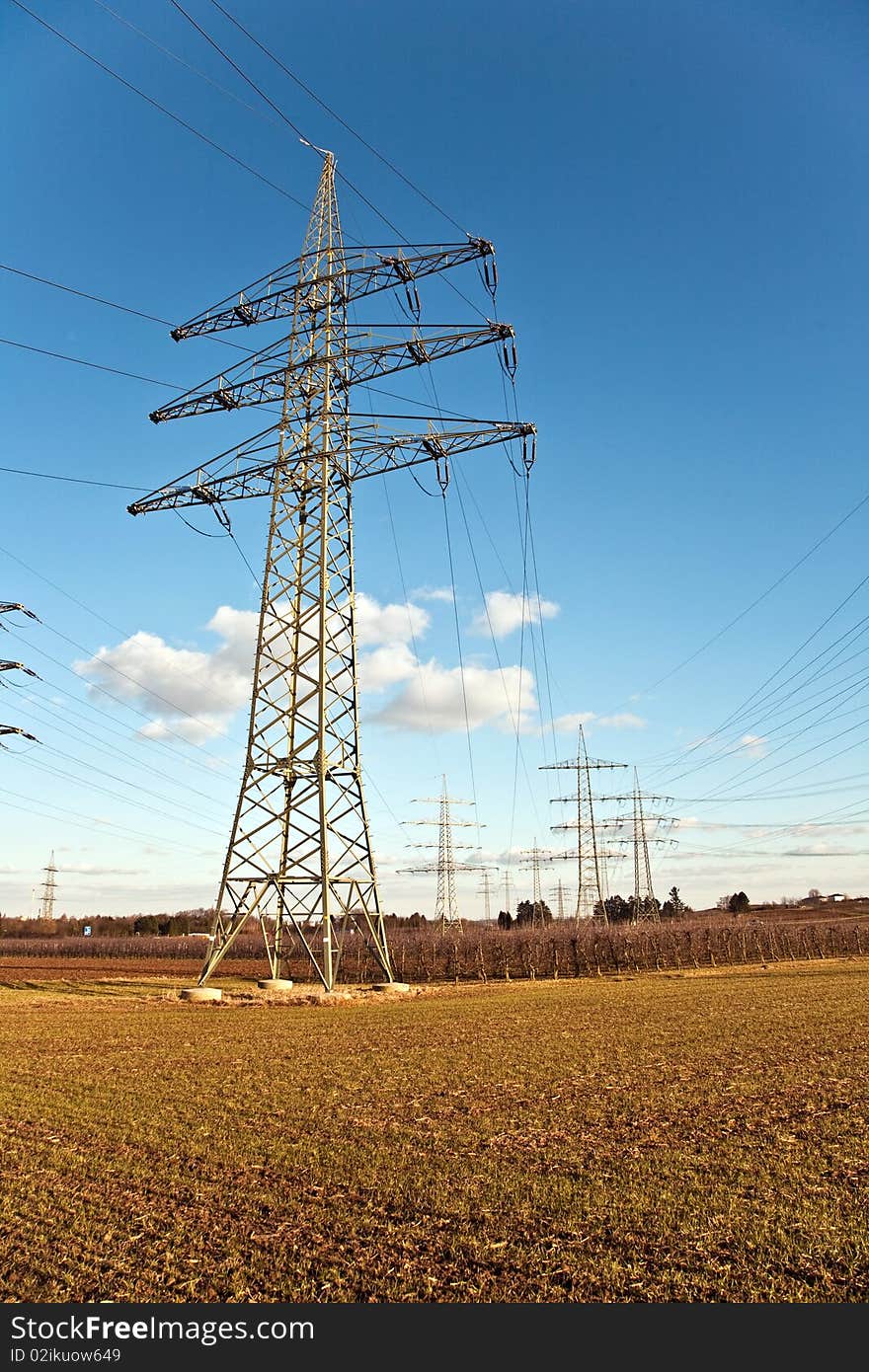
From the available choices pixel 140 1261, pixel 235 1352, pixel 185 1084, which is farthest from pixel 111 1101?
pixel 235 1352

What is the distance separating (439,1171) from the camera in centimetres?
859

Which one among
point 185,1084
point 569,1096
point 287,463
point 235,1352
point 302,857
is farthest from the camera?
point 287,463

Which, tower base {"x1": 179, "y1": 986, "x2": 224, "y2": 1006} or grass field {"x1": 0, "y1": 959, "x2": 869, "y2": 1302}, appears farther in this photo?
tower base {"x1": 179, "y1": 986, "x2": 224, "y2": 1006}

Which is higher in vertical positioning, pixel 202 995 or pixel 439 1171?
pixel 202 995

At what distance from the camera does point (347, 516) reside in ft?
111

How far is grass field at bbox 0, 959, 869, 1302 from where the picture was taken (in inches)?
239

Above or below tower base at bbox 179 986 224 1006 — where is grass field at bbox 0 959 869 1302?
below

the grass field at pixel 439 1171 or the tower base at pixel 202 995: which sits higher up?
the tower base at pixel 202 995

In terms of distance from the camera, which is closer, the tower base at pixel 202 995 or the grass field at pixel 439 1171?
the grass field at pixel 439 1171

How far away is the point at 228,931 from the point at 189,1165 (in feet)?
75.1

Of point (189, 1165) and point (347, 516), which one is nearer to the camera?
point (189, 1165)

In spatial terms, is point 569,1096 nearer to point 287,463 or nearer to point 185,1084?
point 185,1084

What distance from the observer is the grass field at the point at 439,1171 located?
19.9ft

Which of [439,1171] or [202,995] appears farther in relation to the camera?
[202,995]
